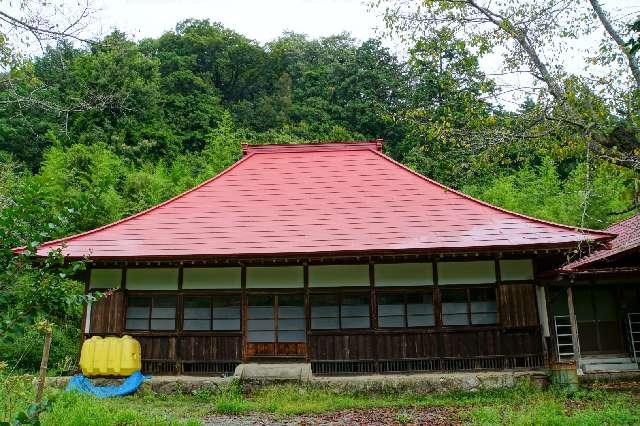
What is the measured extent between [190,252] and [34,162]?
2056 centimetres

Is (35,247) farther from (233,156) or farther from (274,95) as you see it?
(274,95)

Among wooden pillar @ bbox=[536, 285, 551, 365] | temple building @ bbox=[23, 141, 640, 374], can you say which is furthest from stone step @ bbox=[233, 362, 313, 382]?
wooden pillar @ bbox=[536, 285, 551, 365]

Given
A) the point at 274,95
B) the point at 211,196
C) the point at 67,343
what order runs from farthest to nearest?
the point at 274,95, the point at 67,343, the point at 211,196

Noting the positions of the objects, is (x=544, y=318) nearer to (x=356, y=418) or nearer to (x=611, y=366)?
(x=611, y=366)

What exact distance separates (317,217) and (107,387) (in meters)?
5.59

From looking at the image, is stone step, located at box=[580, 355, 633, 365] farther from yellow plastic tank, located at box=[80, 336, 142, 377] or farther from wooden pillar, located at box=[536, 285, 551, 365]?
yellow plastic tank, located at box=[80, 336, 142, 377]

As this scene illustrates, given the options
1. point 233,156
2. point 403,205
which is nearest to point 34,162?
point 233,156

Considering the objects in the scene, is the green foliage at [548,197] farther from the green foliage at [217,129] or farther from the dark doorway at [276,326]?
the dark doorway at [276,326]

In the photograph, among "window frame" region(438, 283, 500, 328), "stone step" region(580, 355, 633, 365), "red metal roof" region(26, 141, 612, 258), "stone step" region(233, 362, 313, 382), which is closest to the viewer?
"stone step" region(233, 362, 313, 382)

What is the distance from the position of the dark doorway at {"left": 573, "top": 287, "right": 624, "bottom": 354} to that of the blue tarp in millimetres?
10684

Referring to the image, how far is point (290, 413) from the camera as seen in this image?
28.5 feet

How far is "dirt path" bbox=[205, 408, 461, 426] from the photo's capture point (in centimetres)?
795

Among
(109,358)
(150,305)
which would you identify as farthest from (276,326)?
(109,358)

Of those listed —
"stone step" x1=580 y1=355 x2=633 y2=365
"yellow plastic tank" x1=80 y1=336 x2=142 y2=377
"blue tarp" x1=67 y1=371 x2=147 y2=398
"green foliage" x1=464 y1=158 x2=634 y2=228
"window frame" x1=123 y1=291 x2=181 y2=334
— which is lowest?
"blue tarp" x1=67 y1=371 x2=147 y2=398
